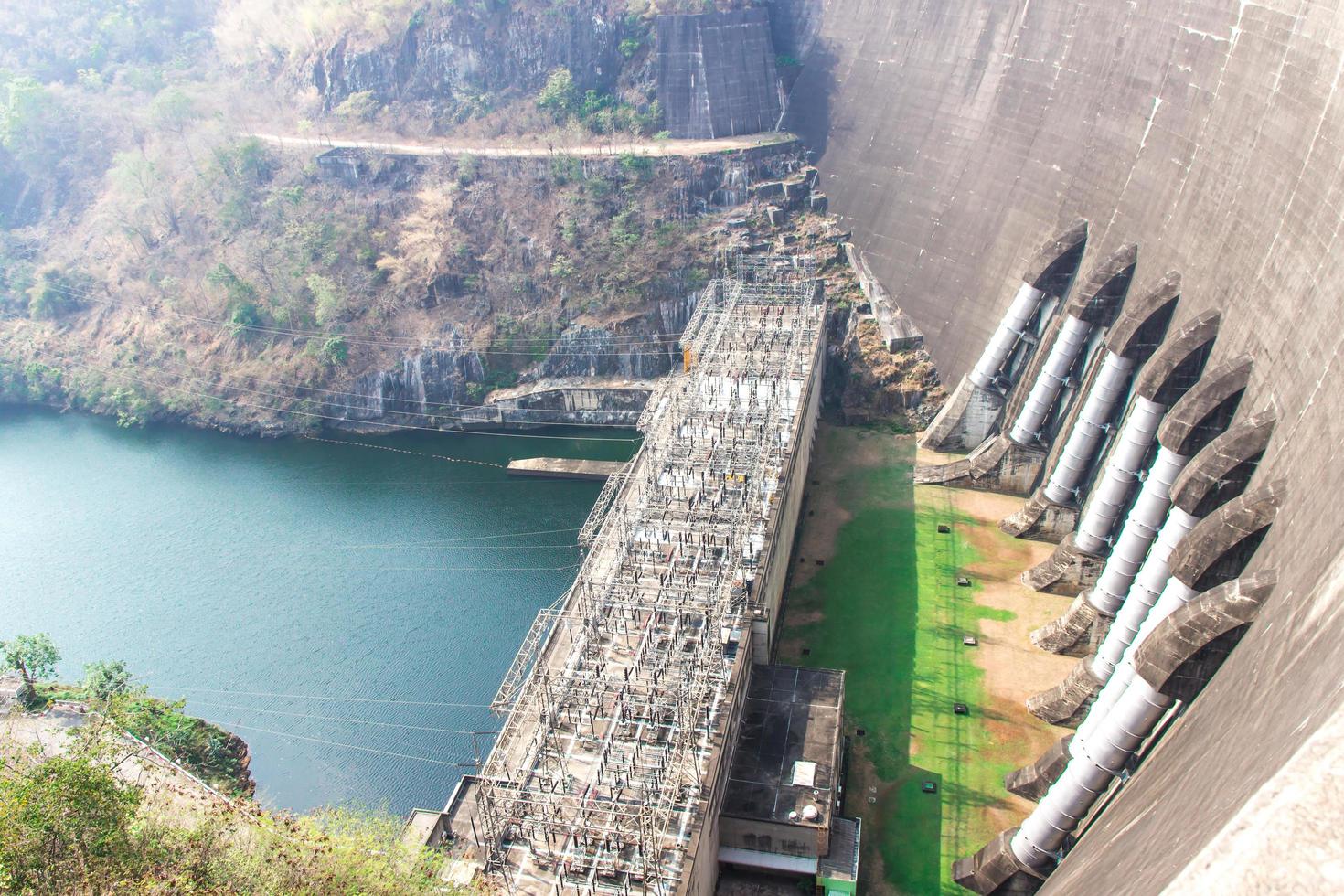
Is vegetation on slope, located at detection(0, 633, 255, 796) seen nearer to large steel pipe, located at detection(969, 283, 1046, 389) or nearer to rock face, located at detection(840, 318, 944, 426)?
rock face, located at detection(840, 318, 944, 426)

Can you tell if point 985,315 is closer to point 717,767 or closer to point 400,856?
point 717,767

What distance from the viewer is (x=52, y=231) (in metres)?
90.3

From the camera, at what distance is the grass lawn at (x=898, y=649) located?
33.9 meters

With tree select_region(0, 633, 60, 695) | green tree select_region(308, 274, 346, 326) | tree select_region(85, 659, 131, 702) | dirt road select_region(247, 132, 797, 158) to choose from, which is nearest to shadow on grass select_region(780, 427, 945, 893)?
tree select_region(85, 659, 131, 702)

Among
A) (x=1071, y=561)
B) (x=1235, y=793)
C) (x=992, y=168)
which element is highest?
(x=992, y=168)

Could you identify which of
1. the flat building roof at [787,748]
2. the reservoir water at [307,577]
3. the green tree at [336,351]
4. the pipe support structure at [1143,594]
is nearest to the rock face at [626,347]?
the reservoir water at [307,577]

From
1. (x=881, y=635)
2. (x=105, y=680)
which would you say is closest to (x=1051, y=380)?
(x=881, y=635)

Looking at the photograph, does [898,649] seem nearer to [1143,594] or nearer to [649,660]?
[1143,594]

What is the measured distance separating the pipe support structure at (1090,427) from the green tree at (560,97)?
49.5 metres

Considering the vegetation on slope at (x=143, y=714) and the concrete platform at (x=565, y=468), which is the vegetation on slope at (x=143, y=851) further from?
the concrete platform at (x=565, y=468)

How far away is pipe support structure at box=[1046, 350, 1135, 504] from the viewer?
42.2m

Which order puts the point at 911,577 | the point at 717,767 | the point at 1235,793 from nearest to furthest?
the point at 1235,793, the point at 717,767, the point at 911,577

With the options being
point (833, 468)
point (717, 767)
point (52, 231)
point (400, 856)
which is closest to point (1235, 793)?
point (717, 767)

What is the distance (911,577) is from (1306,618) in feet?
76.3
